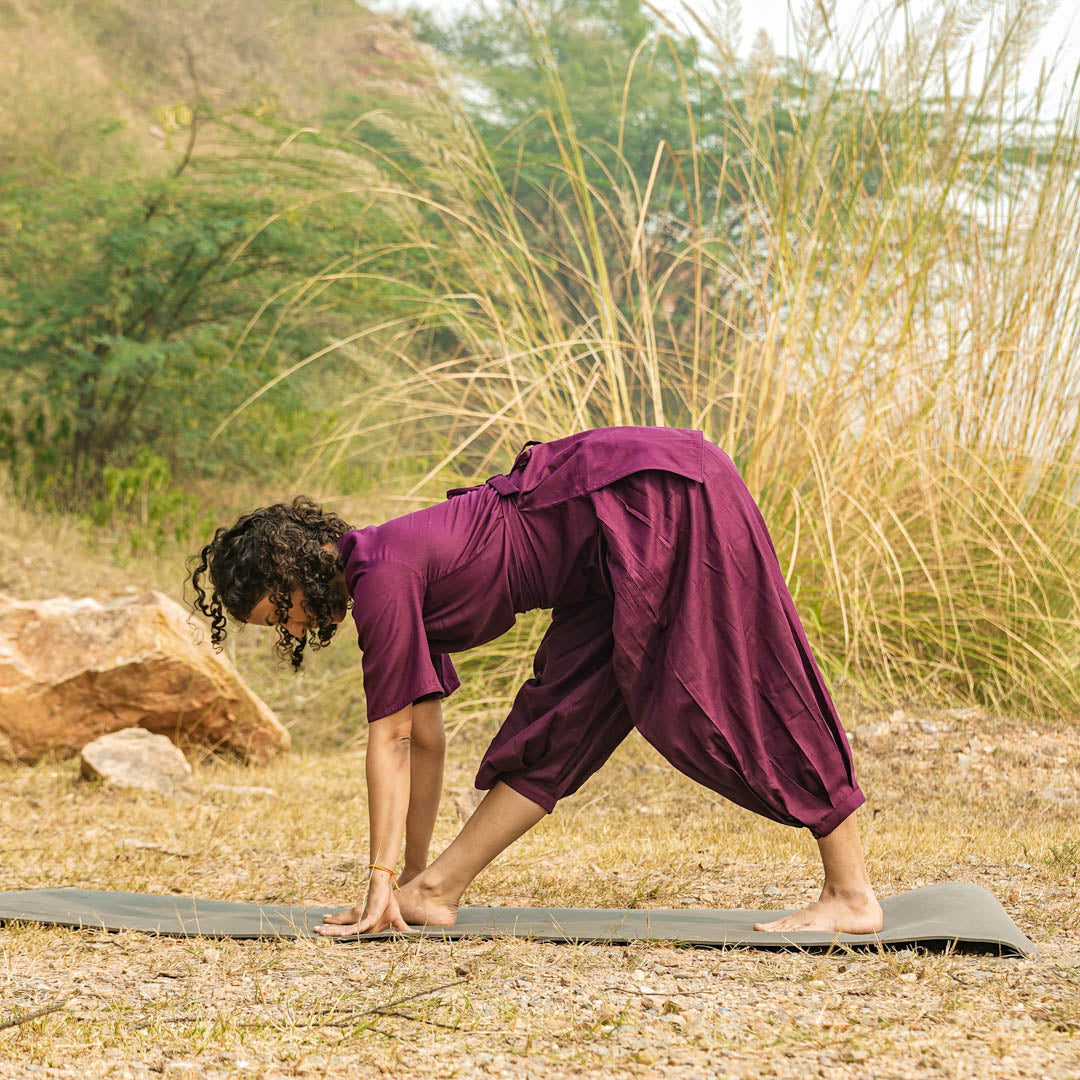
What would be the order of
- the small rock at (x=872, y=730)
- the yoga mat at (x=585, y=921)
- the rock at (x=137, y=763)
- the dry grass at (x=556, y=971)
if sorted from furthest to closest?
the small rock at (x=872, y=730) → the rock at (x=137, y=763) → the yoga mat at (x=585, y=921) → the dry grass at (x=556, y=971)

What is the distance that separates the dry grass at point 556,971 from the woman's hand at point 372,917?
34 mm

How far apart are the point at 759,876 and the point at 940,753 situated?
1230 millimetres

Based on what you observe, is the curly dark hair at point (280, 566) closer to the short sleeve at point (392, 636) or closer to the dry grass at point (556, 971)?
the short sleeve at point (392, 636)

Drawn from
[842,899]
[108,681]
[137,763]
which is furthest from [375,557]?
[108,681]

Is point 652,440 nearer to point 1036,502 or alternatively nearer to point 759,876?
point 759,876

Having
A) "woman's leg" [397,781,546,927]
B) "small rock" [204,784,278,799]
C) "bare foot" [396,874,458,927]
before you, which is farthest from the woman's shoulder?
"small rock" [204,784,278,799]

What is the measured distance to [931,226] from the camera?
3979 mm

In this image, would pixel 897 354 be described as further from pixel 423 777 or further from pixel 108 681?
pixel 108 681

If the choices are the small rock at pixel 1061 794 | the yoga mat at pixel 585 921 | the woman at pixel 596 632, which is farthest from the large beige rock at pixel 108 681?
the small rock at pixel 1061 794

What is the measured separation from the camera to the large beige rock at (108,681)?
3.88 m

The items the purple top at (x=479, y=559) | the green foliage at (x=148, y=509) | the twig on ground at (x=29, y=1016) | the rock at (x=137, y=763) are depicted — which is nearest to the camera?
the twig on ground at (x=29, y=1016)

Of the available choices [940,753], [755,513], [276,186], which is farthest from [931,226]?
[276,186]

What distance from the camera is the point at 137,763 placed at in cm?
365

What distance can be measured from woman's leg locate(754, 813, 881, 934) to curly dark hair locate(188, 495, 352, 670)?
3.06ft
